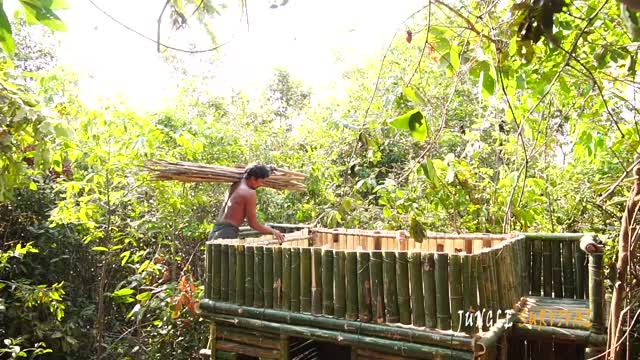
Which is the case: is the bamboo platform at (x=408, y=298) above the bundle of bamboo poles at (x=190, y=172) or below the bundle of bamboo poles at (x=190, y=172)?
below

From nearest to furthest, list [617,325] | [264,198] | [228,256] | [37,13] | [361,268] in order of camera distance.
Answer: [37,13] → [617,325] → [361,268] → [228,256] → [264,198]

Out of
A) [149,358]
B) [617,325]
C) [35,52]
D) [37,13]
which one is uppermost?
[35,52]

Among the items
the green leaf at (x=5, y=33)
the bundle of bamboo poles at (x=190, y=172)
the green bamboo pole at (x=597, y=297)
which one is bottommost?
the green bamboo pole at (x=597, y=297)

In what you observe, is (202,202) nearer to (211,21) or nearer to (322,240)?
(322,240)

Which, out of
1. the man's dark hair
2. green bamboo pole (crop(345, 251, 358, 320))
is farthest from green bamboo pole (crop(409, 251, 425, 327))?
the man's dark hair

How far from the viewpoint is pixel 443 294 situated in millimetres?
3078

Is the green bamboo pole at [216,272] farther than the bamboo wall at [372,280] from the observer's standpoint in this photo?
Yes

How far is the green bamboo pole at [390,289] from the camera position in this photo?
10.8 feet

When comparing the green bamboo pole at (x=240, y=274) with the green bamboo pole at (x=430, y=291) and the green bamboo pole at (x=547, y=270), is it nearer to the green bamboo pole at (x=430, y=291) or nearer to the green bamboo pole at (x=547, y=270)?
the green bamboo pole at (x=430, y=291)

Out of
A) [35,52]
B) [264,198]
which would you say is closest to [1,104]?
[264,198]

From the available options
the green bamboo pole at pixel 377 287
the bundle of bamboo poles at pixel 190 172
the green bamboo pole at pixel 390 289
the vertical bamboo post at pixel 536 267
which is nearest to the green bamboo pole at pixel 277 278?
the green bamboo pole at pixel 377 287

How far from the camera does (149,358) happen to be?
595cm

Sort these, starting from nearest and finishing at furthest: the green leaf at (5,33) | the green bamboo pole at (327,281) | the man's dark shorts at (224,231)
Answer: the green leaf at (5,33) → the green bamboo pole at (327,281) → the man's dark shorts at (224,231)

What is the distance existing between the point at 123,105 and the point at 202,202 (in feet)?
5.01
